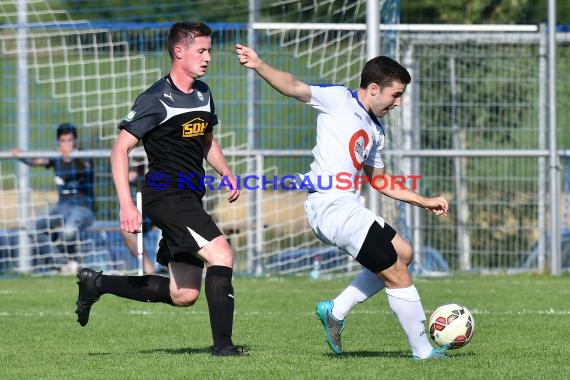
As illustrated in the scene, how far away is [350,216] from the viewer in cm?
658

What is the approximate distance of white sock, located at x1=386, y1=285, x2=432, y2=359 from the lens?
6574mm

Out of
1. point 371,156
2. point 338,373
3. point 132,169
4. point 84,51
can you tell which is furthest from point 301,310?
point 84,51

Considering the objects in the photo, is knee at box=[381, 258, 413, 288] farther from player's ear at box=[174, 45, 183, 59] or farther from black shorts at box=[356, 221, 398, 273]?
player's ear at box=[174, 45, 183, 59]

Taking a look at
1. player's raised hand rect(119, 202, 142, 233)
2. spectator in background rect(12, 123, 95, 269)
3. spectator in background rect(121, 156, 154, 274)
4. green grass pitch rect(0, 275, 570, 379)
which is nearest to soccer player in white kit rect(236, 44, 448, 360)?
green grass pitch rect(0, 275, 570, 379)

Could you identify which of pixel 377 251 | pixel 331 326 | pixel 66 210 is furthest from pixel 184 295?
pixel 66 210

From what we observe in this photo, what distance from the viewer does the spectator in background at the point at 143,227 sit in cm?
1338

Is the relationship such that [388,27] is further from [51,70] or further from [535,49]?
[51,70]

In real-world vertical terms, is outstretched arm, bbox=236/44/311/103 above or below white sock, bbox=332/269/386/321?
above

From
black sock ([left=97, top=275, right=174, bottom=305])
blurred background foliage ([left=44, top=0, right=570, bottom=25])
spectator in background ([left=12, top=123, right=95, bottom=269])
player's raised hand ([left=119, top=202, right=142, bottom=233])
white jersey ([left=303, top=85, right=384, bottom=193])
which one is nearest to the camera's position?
player's raised hand ([left=119, top=202, right=142, bottom=233])

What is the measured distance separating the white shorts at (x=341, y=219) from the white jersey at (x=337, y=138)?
6cm

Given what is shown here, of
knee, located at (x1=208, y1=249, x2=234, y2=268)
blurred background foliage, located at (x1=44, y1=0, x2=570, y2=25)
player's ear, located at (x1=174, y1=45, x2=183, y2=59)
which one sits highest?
blurred background foliage, located at (x1=44, y1=0, x2=570, y2=25)

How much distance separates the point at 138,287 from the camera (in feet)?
24.1

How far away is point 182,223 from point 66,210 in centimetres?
746

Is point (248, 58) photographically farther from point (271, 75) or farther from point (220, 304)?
point (220, 304)
